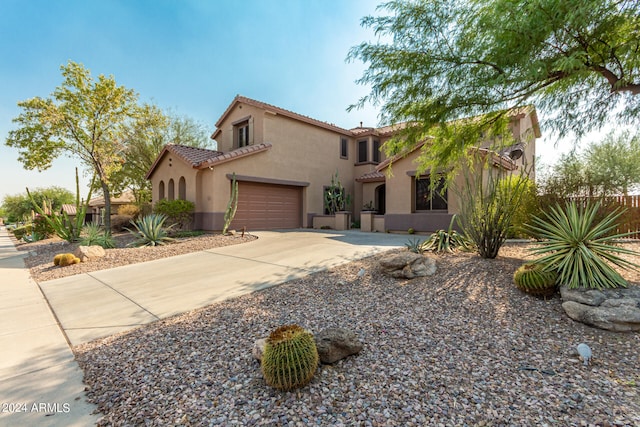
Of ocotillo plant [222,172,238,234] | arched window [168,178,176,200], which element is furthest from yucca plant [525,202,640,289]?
arched window [168,178,176,200]

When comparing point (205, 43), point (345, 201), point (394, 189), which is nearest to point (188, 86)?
point (205, 43)

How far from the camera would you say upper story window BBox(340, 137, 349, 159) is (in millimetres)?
19688

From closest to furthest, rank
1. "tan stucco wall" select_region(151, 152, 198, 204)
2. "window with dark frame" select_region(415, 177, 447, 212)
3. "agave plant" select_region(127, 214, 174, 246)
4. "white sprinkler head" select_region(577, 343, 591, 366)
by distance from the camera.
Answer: "white sprinkler head" select_region(577, 343, 591, 366) → "agave plant" select_region(127, 214, 174, 246) → "window with dark frame" select_region(415, 177, 447, 212) → "tan stucco wall" select_region(151, 152, 198, 204)

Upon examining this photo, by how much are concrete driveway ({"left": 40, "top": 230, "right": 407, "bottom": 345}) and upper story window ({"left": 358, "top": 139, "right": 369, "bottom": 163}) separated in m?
11.5

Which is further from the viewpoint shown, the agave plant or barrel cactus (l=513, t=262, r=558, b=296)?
the agave plant

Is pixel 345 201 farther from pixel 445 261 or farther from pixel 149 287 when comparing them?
pixel 149 287

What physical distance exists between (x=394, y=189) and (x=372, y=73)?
7852 millimetres

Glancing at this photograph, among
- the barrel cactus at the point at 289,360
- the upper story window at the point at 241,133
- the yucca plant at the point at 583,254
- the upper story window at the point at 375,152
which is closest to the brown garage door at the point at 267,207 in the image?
the upper story window at the point at 241,133

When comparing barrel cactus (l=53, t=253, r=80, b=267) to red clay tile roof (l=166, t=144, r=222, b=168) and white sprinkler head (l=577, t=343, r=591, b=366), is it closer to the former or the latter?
red clay tile roof (l=166, t=144, r=222, b=168)

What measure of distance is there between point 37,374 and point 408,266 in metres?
5.49

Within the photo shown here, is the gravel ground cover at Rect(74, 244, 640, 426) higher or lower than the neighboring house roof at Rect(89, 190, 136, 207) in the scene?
lower

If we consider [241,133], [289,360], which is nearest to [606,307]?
[289,360]

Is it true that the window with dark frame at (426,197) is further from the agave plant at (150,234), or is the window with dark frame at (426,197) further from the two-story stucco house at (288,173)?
the agave plant at (150,234)

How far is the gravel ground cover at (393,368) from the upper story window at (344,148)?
15.8 metres
